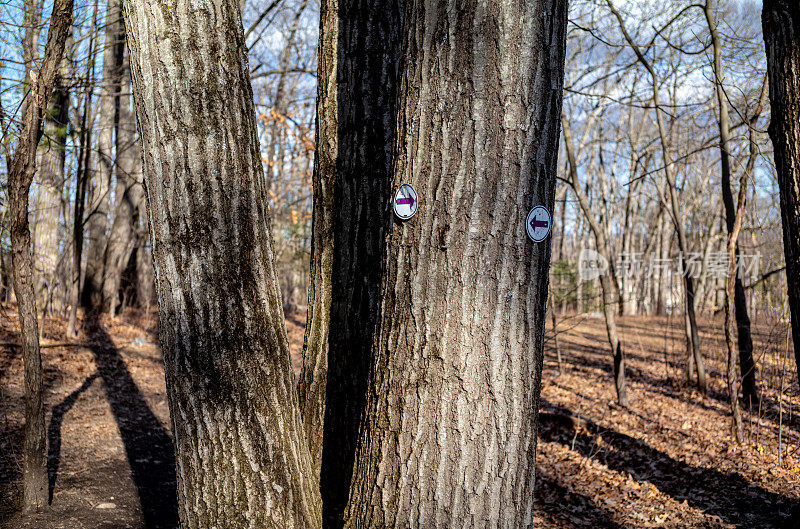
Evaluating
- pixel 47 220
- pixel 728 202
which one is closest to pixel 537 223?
pixel 728 202

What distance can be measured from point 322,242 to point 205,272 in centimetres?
66

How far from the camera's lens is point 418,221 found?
1711 mm

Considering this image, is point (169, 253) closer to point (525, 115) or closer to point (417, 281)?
point (417, 281)

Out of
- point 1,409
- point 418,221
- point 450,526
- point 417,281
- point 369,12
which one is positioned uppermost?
point 369,12

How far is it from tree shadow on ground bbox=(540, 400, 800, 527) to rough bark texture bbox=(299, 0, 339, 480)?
2.95m

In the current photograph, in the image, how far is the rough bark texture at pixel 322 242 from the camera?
2.46 metres

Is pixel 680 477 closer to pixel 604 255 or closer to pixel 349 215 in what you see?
pixel 604 255

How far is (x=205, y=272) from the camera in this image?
1.94 m

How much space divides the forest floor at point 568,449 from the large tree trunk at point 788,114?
4.86 feet

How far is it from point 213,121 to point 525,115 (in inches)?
41.5

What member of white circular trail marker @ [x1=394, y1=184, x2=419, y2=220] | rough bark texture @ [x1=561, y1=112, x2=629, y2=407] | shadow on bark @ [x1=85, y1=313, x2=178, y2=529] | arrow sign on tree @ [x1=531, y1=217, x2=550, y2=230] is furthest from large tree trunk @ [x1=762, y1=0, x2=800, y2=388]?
rough bark texture @ [x1=561, y1=112, x2=629, y2=407]

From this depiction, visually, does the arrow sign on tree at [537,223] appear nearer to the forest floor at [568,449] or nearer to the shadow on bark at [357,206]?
the shadow on bark at [357,206]

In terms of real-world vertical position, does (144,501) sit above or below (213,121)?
below

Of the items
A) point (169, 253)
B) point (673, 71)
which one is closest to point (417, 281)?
point (169, 253)
